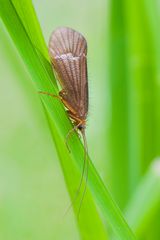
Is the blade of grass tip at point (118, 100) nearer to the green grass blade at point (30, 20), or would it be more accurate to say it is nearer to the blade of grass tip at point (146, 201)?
the blade of grass tip at point (146, 201)

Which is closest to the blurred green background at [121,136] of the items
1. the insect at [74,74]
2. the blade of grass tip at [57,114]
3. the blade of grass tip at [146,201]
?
the blade of grass tip at [146,201]

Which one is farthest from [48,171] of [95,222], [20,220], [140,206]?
[95,222]

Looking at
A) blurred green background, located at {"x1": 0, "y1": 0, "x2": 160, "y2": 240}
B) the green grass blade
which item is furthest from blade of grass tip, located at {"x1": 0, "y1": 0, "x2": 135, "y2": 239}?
blurred green background, located at {"x1": 0, "y1": 0, "x2": 160, "y2": 240}

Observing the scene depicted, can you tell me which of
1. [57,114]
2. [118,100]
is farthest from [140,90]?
[57,114]

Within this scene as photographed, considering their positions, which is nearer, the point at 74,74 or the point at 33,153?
the point at 74,74

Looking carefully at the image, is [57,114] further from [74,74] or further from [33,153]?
[33,153]

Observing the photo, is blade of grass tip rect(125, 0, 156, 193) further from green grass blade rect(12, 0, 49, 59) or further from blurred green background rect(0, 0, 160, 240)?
green grass blade rect(12, 0, 49, 59)
